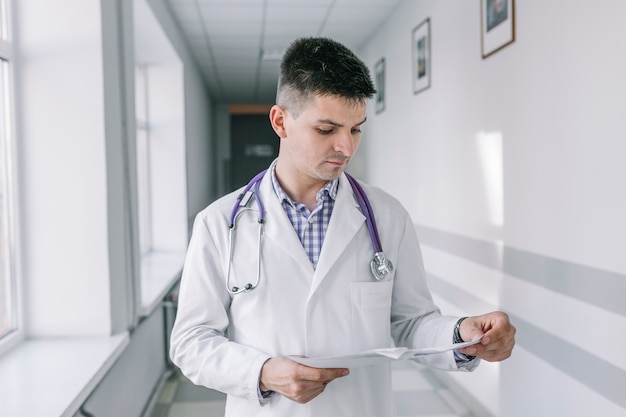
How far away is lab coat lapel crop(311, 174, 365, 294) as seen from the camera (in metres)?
1.23

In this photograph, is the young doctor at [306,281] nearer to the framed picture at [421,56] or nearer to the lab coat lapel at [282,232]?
the lab coat lapel at [282,232]

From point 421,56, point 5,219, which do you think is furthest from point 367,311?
point 421,56

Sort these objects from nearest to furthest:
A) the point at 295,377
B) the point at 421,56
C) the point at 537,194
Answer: the point at 295,377 → the point at 537,194 → the point at 421,56

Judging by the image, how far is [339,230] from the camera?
1263 millimetres

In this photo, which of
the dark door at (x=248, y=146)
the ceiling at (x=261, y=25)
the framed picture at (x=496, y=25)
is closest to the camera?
the framed picture at (x=496, y=25)

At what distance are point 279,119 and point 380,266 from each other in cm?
39

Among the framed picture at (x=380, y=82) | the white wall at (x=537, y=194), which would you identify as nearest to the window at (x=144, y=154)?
the framed picture at (x=380, y=82)

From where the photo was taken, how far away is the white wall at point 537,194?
190 centimetres

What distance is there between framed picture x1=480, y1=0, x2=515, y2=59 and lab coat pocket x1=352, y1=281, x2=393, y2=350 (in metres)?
1.75

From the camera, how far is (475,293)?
3.07 metres

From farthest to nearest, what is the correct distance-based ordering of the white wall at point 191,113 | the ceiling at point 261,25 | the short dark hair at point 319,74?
the ceiling at point 261,25 → the white wall at point 191,113 → the short dark hair at point 319,74

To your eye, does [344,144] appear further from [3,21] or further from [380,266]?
[3,21]

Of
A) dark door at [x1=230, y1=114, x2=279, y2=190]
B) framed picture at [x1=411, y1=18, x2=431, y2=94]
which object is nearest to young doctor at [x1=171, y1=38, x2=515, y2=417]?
framed picture at [x1=411, y1=18, x2=431, y2=94]

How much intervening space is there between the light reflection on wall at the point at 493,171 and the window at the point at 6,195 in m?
2.09
